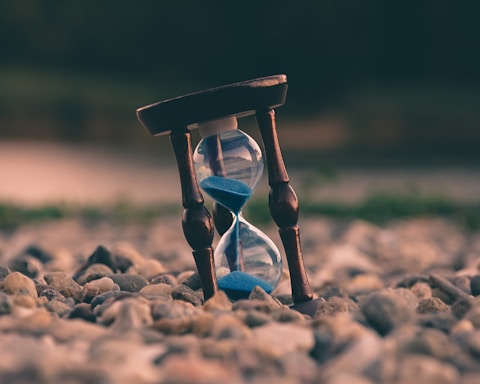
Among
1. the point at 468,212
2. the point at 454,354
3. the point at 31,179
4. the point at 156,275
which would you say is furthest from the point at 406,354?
the point at 31,179

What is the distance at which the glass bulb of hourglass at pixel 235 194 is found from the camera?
2.69m

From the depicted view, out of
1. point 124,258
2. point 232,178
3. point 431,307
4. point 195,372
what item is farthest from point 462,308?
point 124,258

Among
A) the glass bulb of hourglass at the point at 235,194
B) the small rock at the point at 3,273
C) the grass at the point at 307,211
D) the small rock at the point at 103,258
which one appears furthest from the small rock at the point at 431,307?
the grass at the point at 307,211

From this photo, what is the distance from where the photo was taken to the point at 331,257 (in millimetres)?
4723

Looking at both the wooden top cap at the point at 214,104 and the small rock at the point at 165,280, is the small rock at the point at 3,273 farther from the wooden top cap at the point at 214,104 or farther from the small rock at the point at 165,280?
the wooden top cap at the point at 214,104

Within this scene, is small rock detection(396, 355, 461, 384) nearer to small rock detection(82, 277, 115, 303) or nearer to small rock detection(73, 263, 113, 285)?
small rock detection(82, 277, 115, 303)

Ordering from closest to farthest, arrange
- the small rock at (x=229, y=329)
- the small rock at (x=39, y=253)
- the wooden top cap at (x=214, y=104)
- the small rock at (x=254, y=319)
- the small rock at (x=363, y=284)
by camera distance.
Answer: the small rock at (x=229, y=329) → the small rock at (x=254, y=319) → the wooden top cap at (x=214, y=104) → the small rock at (x=363, y=284) → the small rock at (x=39, y=253)

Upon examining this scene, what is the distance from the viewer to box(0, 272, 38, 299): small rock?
8.60 ft

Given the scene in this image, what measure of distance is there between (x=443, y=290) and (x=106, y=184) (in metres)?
7.97

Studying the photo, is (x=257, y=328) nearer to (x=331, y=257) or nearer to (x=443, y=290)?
(x=443, y=290)

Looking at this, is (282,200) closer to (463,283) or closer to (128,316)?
(128,316)

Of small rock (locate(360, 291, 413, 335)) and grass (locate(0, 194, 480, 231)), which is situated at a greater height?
small rock (locate(360, 291, 413, 335))

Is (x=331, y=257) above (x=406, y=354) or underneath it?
underneath

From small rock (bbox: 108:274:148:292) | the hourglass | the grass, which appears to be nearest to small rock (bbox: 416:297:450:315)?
the hourglass
